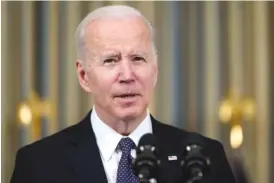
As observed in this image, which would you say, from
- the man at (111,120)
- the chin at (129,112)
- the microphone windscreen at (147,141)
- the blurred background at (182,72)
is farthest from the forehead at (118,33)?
the blurred background at (182,72)

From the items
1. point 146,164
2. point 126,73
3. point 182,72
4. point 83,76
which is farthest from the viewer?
point 182,72

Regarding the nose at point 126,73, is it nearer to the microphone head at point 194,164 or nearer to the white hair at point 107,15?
the white hair at point 107,15

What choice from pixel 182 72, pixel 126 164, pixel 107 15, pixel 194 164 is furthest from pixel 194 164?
pixel 182 72

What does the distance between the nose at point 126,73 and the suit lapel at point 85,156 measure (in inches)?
7.0

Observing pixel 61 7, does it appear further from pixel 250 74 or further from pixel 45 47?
pixel 250 74

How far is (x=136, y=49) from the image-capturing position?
1.53 meters

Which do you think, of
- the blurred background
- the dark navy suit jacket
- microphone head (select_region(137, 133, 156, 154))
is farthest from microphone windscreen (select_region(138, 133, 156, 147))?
the blurred background

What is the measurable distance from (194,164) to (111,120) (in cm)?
38

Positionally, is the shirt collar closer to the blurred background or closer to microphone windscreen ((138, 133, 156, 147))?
microphone windscreen ((138, 133, 156, 147))

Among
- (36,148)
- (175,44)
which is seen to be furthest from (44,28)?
(36,148)

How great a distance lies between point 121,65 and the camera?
1518 millimetres

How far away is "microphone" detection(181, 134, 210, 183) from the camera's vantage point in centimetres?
124

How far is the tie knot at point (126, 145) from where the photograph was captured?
1.56m

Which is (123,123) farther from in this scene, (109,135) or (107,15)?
(107,15)
